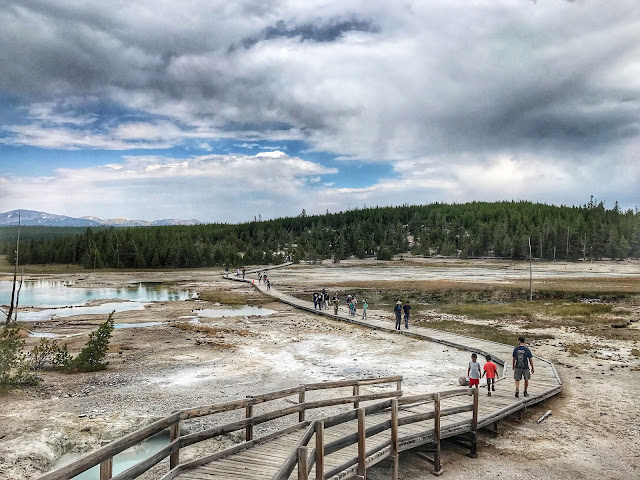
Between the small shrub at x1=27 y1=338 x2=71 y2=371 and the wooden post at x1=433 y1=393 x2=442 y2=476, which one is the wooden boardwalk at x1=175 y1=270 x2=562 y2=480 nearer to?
the wooden post at x1=433 y1=393 x2=442 y2=476

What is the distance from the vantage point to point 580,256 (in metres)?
128

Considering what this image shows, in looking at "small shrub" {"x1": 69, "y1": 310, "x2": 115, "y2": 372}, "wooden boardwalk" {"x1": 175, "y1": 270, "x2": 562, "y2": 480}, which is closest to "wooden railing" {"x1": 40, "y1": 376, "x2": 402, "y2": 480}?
"wooden boardwalk" {"x1": 175, "y1": 270, "x2": 562, "y2": 480}

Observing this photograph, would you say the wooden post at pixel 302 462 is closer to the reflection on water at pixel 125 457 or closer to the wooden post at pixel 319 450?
the wooden post at pixel 319 450

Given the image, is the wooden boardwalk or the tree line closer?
the wooden boardwalk

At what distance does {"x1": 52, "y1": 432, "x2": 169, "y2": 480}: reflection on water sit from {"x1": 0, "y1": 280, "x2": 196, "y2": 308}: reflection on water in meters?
39.9

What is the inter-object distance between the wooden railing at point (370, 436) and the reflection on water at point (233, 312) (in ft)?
92.8

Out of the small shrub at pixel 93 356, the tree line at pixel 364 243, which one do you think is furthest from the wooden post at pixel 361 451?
the tree line at pixel 364 243

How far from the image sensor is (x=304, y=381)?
18672 millimetres

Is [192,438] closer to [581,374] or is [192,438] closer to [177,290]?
[581,374]

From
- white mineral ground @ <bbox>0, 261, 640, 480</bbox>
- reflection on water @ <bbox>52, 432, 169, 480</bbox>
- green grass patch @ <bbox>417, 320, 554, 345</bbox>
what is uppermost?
green grass patch @ <bbox>417, 320, 554, 345</bbox>

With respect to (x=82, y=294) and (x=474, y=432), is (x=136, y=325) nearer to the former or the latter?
(x=474, y=432)

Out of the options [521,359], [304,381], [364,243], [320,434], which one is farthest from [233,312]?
[364,243]

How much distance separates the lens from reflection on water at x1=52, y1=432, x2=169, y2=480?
39.6 feet

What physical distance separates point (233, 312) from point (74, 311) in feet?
47.1
